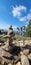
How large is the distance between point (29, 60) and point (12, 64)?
1092 millimetres

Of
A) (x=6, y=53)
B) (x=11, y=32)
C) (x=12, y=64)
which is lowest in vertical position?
(x=12, y=64)

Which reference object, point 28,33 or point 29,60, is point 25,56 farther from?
point 28,33

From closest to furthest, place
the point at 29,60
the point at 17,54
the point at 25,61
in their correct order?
1. the point at 25,61
2. the point at 29,60
3. the point at 17,54

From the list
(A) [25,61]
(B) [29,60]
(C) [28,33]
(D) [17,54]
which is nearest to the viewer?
(A) [25,61]

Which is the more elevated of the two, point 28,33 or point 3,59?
point 28,33

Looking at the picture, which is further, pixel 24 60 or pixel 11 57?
pixel 11 57

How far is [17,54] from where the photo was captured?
415 inches

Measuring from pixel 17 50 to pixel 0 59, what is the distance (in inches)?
63.8

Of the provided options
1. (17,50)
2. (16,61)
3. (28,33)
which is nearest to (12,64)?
(16,61)

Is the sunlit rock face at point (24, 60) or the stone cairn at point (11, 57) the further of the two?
the stone cairn at point (11, 57)

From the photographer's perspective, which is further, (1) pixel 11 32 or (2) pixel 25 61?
(1) pixel 11 32

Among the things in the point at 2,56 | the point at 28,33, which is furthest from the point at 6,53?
the point at 28,33

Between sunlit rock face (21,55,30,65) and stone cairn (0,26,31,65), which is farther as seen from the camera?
stone cairn (0,26,31,65)

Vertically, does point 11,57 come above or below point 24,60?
above
